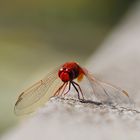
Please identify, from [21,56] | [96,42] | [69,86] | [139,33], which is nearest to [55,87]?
[69,86]

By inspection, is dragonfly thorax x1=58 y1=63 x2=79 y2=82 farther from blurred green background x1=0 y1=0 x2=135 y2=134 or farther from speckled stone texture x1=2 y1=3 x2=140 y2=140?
blurred green background x1=0 y1=0 x2=135 y2=134

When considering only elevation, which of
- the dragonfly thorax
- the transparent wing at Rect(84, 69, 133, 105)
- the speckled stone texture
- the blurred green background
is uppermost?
the blurred green background

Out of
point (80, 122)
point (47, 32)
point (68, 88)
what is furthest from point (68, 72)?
point (47, 32)

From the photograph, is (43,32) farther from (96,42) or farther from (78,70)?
(78,70)

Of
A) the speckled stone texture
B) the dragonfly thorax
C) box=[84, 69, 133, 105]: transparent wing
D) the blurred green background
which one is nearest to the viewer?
the speckled stone texture

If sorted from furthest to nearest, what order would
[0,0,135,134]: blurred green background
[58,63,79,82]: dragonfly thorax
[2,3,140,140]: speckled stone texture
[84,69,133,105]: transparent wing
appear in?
1. [0,0,135,134]: blurred green background
2. [58,63,79,82]: dragonfly thorax
3. [84,69,133,105]: transparent wing
4. [2,3,140,140]: speckled stone texture

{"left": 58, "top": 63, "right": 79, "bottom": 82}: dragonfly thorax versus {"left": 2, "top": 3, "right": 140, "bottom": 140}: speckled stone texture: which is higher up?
{"left": 58, "top": 63, "right": 79, "bottom": 82}: dragonfly thorax

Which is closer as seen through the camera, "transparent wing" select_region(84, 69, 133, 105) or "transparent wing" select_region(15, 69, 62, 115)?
"transparent wing" select_region(84, 69, 133, 105)

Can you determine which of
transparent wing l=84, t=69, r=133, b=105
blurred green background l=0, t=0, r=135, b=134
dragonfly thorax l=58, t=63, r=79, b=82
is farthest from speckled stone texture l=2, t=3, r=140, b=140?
blurred green background l=0, t=0, r=135, b=134

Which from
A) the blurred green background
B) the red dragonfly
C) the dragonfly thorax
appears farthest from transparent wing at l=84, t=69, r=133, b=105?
the blurred green background
